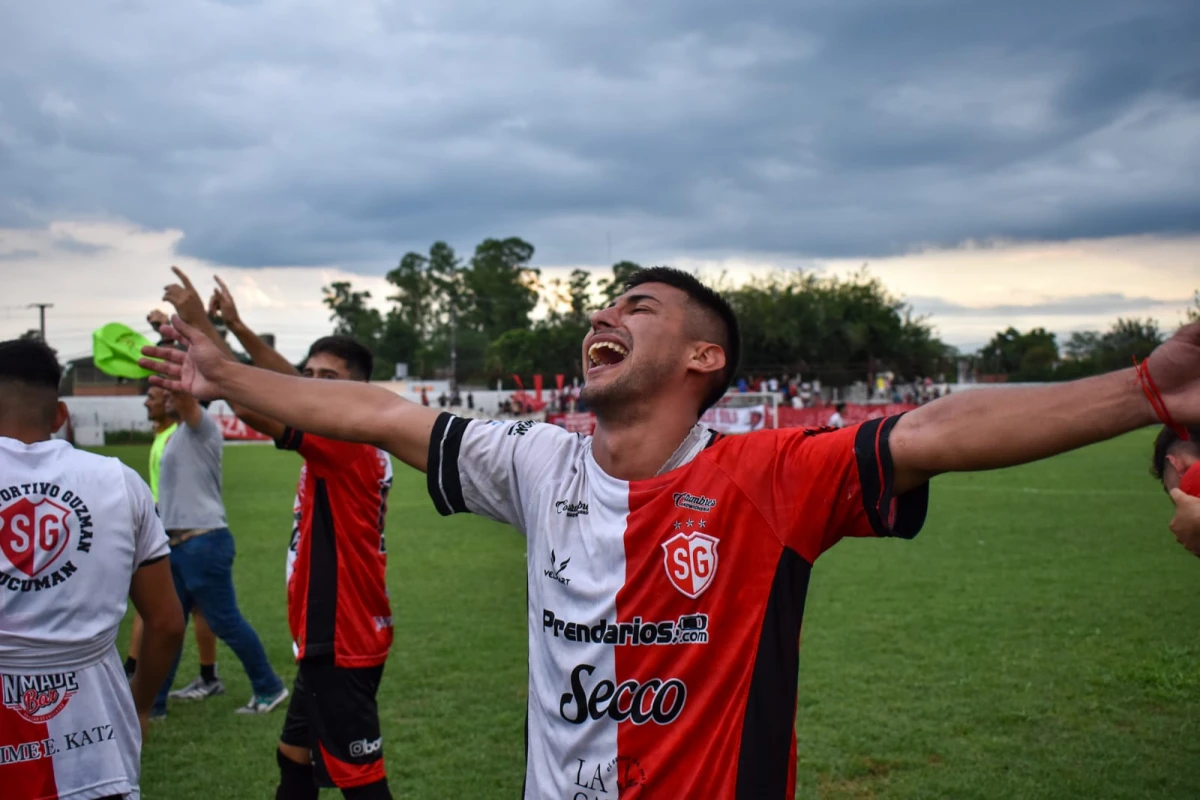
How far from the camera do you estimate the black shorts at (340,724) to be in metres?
4.63

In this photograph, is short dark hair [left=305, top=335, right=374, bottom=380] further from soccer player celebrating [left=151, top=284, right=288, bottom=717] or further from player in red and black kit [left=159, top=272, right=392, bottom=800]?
soccer player celebrating [left=151, top=284, right=288, bottom=717]

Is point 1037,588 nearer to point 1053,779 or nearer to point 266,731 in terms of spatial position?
point 1053,779

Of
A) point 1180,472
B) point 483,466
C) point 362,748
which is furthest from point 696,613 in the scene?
point 362,748

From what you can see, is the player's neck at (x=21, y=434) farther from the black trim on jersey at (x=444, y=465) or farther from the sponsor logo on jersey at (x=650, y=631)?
the sponsor logo on jersey at (x=650, y=631)

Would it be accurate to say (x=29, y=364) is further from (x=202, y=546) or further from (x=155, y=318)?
(x=202, y=546)

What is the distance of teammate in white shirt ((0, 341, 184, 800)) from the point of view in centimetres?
313

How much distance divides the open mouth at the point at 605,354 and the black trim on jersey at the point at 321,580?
254 cm

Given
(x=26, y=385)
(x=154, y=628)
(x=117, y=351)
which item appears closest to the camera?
(x=26, y=385)

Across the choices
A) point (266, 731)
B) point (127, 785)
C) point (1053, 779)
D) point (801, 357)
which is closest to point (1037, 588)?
point (1053, 779)

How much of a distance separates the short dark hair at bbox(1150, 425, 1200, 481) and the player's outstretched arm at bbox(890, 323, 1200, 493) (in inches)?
48.7

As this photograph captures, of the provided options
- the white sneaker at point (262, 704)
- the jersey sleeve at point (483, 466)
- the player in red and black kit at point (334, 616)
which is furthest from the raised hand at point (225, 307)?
the white sneaker at point (262, 704)

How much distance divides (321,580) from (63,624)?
174cm

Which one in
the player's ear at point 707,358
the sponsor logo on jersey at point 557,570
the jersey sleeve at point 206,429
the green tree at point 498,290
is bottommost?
the sponsor logo on jersey at point 557,570

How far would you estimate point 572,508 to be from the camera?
2.75 metres
